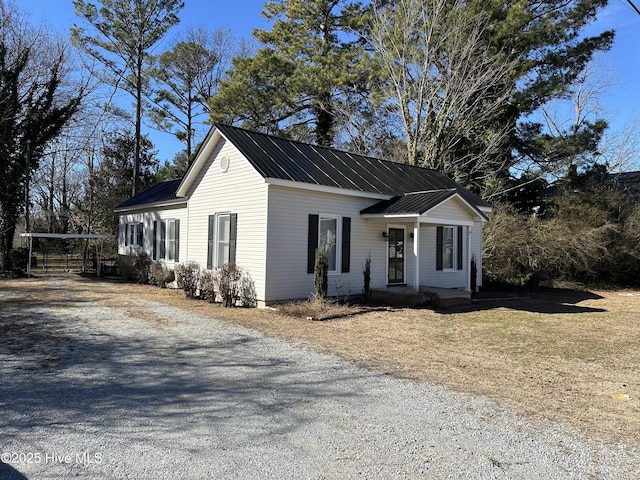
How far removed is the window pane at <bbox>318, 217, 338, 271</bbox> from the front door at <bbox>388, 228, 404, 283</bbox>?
216 cm

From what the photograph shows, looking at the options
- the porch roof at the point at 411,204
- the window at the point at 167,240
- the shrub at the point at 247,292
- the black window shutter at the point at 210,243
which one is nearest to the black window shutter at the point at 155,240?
the window at the point at 167,240

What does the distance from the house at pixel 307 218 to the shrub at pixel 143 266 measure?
1687 mm

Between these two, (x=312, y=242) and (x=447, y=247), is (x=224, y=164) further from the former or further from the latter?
(x=447, y=247)

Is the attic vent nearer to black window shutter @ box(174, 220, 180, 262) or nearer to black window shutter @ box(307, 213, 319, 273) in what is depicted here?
black window shutter @ box(307, 213, 319, 273)

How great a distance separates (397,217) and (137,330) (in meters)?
6.76

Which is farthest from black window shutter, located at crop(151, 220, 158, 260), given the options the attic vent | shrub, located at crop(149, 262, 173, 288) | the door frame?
the door frame

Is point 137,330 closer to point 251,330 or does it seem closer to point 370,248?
point 251,330

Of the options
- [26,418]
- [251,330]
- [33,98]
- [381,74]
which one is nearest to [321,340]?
[251,330]

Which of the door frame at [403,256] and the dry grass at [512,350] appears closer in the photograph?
the dry grass at [512,350]

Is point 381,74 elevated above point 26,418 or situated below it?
above

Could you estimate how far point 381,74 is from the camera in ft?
72.1

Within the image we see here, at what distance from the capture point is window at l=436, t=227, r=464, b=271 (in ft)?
48.8

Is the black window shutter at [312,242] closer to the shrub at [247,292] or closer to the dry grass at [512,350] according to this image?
the shrub at [247,292]

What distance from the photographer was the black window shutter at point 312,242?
1168 centimetres
